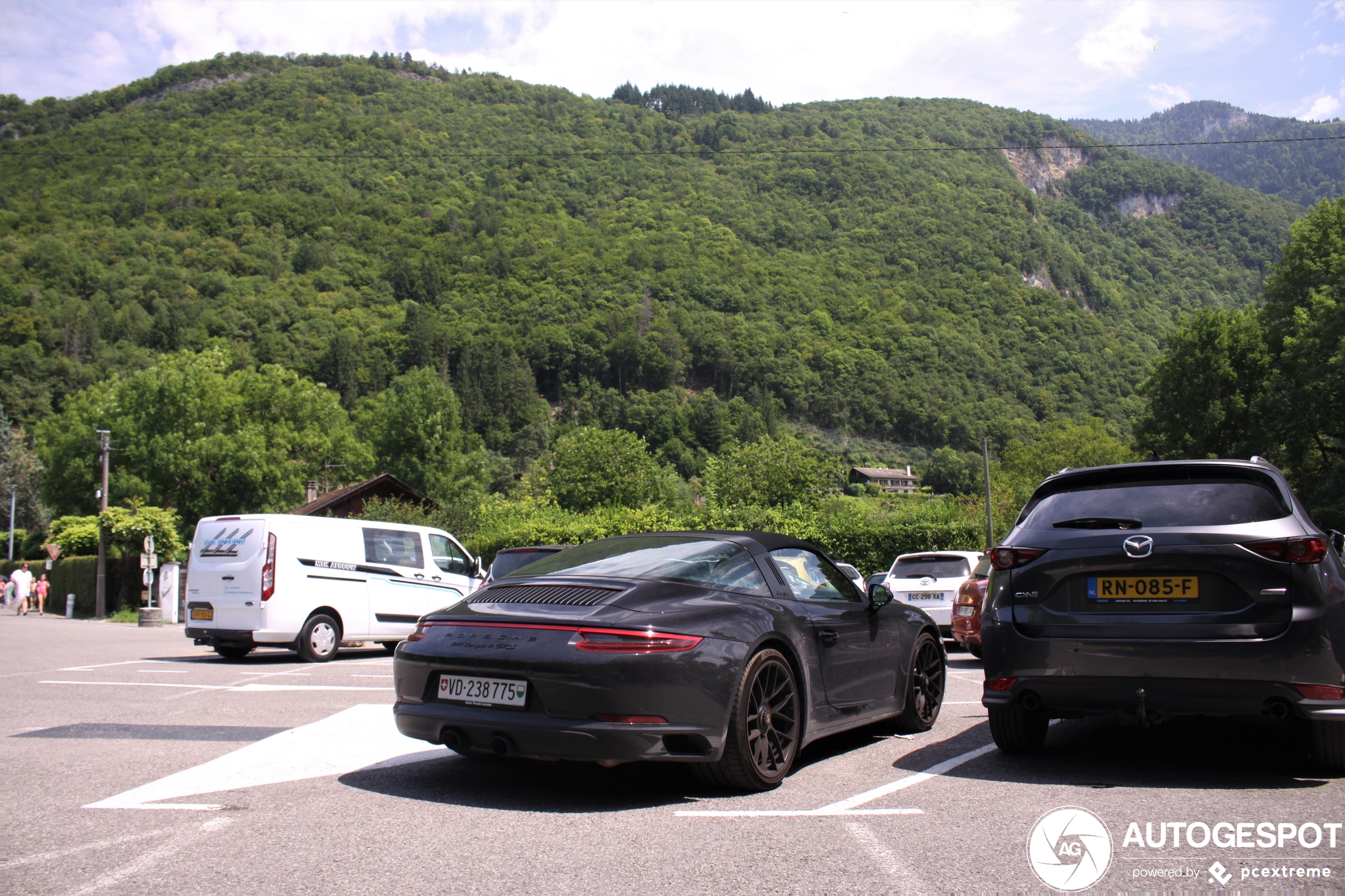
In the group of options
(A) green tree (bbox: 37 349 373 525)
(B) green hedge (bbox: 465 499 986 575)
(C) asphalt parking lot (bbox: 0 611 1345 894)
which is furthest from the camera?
(A) green tree (bbox: 37 349 373 525)

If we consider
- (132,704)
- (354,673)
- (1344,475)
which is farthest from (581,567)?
(1344,475)

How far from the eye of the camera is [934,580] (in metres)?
14.9

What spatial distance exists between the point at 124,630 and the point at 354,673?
18.1 meters

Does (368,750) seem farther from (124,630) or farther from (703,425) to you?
(703,425)

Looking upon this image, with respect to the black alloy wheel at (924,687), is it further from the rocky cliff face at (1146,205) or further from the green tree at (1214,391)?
the rocky cliff face at (1146,205)

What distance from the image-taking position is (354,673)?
37.7ft

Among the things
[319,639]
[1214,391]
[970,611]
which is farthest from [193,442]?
[1214,391]

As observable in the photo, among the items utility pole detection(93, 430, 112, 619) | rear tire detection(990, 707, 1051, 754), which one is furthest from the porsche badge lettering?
utility pole detection(93, 430, 112, 619)

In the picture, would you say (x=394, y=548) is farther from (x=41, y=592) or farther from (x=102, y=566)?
(x=41, y=592)

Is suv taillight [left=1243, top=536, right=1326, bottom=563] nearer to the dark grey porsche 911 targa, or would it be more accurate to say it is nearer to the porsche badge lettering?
the dark grey porsche 911 targa

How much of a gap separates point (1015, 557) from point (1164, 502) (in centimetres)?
86

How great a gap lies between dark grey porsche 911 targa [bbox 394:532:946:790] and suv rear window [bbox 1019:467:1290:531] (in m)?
1.44

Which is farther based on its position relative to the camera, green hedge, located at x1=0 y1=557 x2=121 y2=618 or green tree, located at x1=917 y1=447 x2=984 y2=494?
green tree, located at x1=917 y1=447 x2=984 y2=494

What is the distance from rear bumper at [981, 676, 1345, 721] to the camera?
15.8 feet
